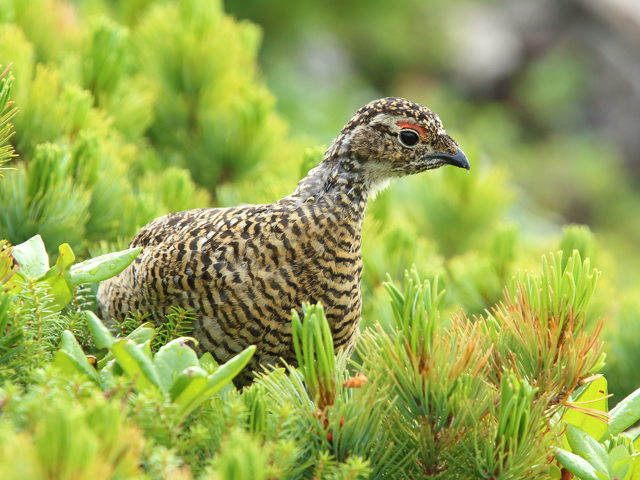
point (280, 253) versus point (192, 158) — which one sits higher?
point (192, 158)

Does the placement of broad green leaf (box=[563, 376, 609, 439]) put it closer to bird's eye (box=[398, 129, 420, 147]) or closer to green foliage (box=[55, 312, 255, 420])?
green foliage (box=[55, 312, 255, 420])

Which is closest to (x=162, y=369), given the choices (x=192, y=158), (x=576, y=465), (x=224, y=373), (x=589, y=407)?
(x=224, y=373)

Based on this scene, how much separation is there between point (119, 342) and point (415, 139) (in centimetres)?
126

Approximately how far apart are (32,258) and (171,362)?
46cm

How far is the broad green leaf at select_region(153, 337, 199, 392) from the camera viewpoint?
1.31 meters

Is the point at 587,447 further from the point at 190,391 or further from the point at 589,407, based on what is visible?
the point at 190,391

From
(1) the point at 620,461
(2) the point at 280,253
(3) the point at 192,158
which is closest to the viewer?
(1) the point at 620,461

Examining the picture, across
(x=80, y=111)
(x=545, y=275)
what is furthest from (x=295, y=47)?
(x=545, y=275)

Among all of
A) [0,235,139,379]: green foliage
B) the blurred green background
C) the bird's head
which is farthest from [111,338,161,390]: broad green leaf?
the bird's head

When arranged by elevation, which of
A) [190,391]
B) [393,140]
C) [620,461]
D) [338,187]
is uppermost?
[393,140]

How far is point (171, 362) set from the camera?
4.36 ft

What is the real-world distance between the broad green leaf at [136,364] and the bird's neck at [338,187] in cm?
99

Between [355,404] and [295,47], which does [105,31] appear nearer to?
[355,404]

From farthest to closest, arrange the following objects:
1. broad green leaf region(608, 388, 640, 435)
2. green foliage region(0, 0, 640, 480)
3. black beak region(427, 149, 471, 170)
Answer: black beak region(427, 149, 471, 170) → broad green leaf region(608, 388, 640, 435) → green foliage region(0, 0, 640, 480)
